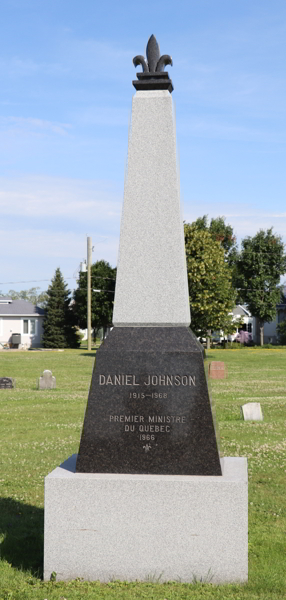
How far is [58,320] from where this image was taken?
66188mm

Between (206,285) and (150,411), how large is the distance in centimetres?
4099

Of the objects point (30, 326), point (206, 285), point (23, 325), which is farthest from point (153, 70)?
point (23, 325)

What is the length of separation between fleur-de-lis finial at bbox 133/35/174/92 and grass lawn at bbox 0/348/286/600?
11.7 ft

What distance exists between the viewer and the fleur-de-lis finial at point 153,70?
21.9ft

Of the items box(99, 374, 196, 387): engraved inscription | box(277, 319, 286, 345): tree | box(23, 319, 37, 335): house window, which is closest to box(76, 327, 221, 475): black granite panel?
box(99, 374, 196, 387): engraved inscription

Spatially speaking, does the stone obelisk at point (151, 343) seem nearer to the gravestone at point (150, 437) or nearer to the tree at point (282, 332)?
the gravestone at point (150, 437)

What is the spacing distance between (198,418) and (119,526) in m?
1.20

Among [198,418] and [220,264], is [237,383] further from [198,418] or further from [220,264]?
[198,418]

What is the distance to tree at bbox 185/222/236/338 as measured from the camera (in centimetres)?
4624

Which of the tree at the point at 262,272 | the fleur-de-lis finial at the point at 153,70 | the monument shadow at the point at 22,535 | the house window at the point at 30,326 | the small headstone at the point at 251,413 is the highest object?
the tree at the point at 262,272

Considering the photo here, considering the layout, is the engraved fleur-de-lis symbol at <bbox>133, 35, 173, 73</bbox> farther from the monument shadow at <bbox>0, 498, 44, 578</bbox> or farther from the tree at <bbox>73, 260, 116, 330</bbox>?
the tree at <bbox>73, 260, 116, 330</bbox>

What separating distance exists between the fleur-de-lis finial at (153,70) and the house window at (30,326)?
65.2 m

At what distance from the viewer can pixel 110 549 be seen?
5875 mm

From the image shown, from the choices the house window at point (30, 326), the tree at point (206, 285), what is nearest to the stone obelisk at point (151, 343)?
the tree at point (206, 285)
